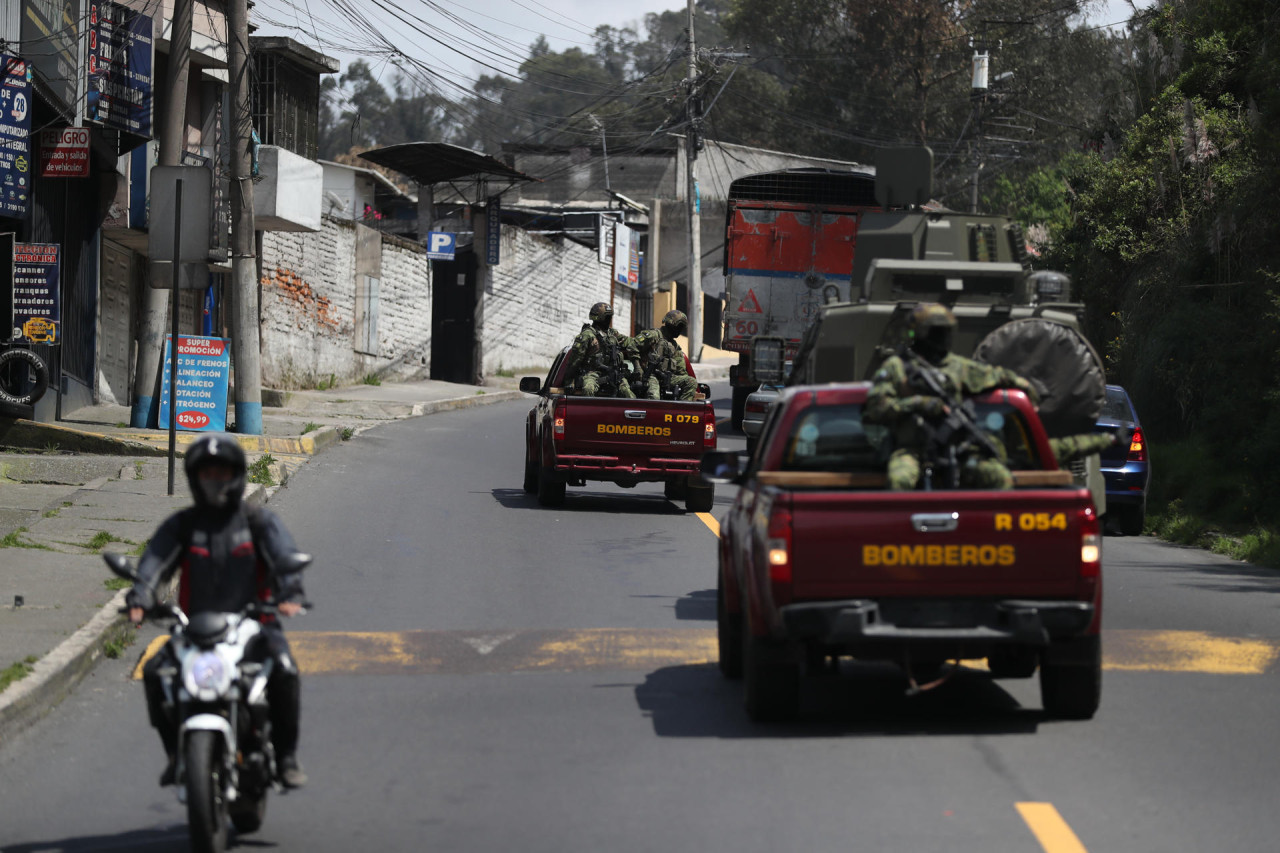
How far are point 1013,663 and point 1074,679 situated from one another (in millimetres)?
386

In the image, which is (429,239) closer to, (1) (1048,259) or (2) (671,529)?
(1) (1048,259)

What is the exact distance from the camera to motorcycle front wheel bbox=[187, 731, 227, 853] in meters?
5.52

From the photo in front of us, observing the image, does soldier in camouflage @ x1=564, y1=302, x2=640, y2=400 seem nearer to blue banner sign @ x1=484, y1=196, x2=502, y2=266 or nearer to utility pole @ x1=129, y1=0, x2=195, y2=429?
utility pole @ x1=129, y1=0, x2=195, y2=429

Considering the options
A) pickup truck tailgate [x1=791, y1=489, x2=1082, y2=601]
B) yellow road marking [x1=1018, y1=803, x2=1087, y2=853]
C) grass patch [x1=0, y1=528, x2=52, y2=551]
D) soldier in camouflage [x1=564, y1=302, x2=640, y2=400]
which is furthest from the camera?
soldier in camouflage [x1=564, y1=302, x2=640, y2=400]

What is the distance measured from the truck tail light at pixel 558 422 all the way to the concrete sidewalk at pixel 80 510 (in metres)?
2.98

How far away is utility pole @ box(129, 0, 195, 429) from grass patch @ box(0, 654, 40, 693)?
1398cm

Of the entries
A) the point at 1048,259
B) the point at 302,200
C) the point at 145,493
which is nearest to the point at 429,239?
the point at 302,200

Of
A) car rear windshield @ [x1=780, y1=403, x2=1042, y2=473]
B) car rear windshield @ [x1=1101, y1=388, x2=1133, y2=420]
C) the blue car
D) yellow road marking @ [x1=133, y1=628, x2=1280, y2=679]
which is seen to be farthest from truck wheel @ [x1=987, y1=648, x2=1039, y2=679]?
car rear windshield @ [x1=1101, y1=388, x2=1133, y2=420]

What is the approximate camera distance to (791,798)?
21.7 ft

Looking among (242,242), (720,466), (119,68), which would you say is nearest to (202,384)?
(242,242)

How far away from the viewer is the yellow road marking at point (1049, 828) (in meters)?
5.92

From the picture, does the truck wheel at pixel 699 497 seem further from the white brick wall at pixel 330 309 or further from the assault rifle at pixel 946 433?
the white brick wall at pixel 330 309

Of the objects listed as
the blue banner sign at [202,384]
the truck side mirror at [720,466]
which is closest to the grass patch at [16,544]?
the truck side mirror at [720,466]

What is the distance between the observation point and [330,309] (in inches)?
1438
